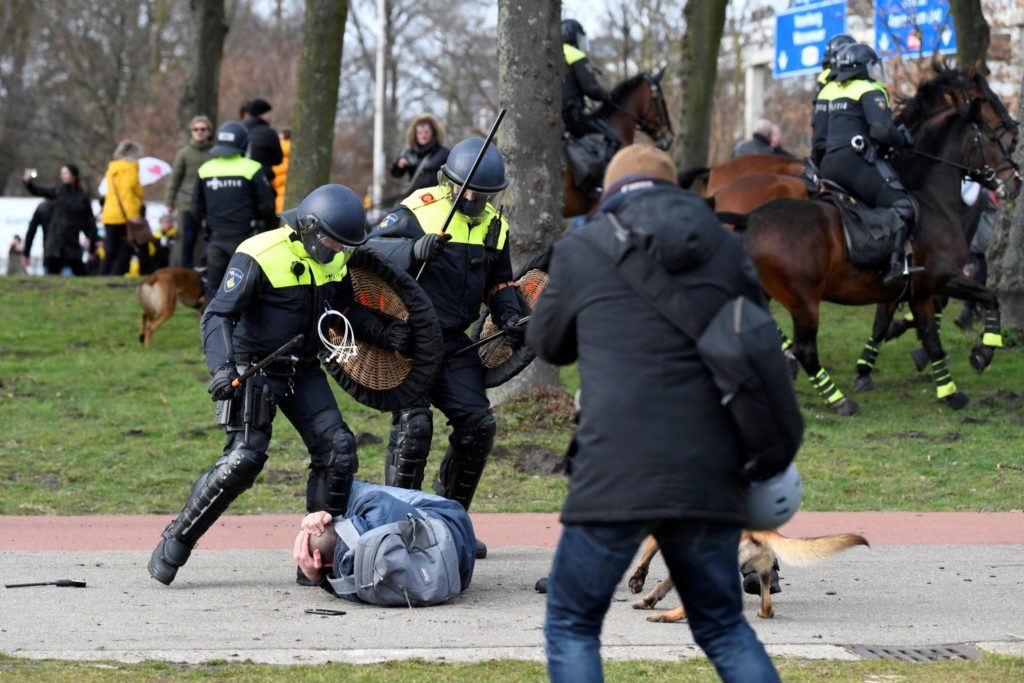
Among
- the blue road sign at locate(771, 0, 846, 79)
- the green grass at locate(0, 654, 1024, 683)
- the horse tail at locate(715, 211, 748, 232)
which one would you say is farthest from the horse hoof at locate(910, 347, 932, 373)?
the blue road sign at locate(771, 0, 846, 79)

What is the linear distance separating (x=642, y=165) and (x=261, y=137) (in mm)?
11663

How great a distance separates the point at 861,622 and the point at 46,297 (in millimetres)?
13042

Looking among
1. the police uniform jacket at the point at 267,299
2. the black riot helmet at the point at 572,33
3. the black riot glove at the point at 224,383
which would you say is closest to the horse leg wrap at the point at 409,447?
the police uniform jacket at the point at 267,299

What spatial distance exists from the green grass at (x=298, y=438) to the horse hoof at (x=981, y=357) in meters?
0.25

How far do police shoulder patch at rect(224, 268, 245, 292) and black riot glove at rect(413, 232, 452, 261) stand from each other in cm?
101

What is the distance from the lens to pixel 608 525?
4082 mm

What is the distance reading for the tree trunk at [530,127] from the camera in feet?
37.3

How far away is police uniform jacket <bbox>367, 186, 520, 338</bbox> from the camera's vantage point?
7.62 m

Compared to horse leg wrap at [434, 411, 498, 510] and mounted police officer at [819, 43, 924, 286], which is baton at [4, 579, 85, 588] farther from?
mounted police officer at [819, 43, 924, 286]

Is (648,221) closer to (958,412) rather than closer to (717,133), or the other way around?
(958,412)

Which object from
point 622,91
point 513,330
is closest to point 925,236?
point 622,91

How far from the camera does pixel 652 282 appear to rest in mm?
4082

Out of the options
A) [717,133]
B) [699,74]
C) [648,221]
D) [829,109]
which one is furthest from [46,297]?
[717,133]

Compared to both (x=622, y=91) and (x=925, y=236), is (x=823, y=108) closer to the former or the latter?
(x=925, y=236)
